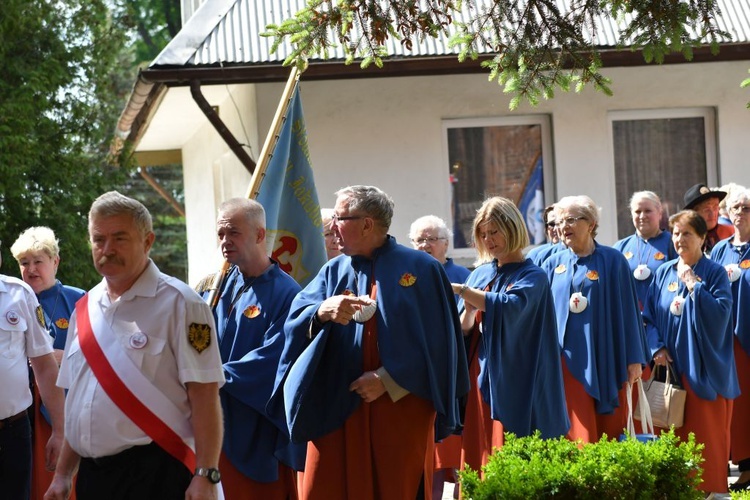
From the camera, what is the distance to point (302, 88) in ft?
44.5

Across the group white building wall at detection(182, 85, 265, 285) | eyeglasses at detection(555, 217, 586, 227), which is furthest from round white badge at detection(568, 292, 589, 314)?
white building wall at detection(182, 85, 265, 285)

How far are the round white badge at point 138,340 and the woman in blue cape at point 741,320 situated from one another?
6836 mm

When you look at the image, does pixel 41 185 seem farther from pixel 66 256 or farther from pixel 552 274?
pixel 552 274

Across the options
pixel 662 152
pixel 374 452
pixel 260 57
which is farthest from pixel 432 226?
pixel 662 152

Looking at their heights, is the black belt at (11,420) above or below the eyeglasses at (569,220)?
below

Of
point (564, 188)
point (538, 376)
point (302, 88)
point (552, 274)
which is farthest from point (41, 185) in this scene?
point (538, 376)

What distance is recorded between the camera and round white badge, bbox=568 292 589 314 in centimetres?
927

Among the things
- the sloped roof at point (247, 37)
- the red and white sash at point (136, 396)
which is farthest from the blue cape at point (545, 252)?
the red and white sash at point (136, 396)

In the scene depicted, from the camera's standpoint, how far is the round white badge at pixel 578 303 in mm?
9273

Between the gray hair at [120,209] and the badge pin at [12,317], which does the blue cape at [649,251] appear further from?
the gray hair at [120,209]

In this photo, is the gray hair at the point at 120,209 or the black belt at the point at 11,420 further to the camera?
the black belt at the point at 11,420

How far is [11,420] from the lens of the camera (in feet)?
22.3

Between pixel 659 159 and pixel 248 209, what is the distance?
317 inches

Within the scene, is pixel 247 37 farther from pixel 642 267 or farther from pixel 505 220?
pixel 505 220
